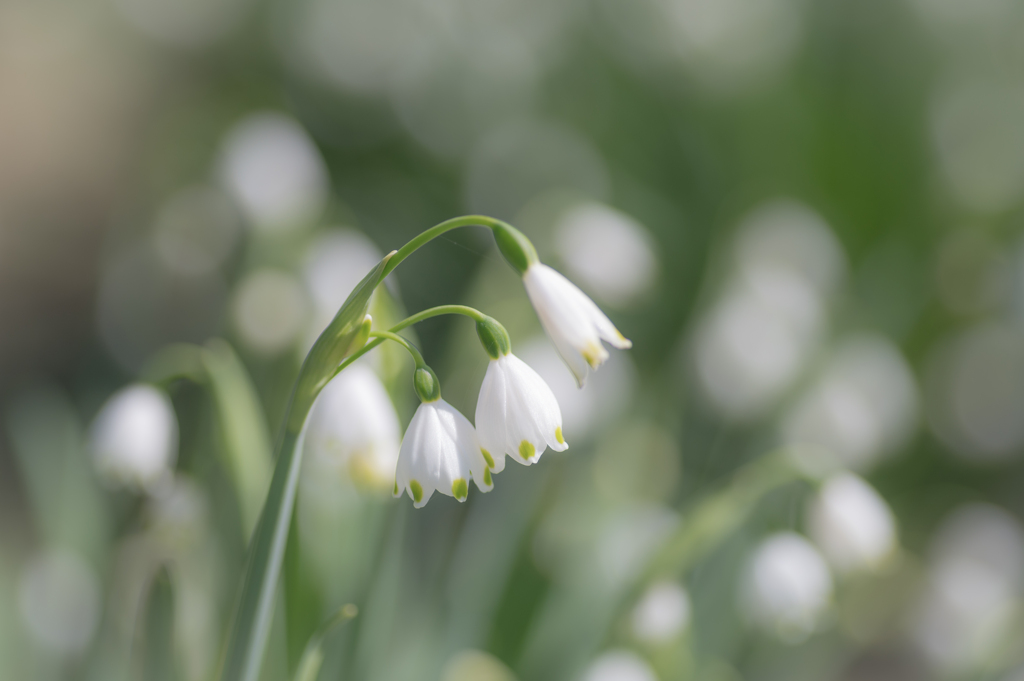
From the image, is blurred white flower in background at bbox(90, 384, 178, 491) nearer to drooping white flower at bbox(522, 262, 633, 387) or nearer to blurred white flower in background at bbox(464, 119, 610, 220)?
drooping white flower at bbox(522, 262, 633, 387)

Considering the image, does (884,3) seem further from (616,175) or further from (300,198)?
(300,198)

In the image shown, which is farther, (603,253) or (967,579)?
(967,579)

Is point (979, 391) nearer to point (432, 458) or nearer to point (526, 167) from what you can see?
point (526, 167)

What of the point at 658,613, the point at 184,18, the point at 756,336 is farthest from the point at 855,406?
the point at 184,18

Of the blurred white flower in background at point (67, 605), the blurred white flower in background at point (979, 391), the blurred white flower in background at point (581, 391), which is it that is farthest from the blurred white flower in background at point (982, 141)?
the blurred white flower in background at point (67, 605)

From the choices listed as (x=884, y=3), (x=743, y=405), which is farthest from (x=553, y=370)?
(x=884, y=3)

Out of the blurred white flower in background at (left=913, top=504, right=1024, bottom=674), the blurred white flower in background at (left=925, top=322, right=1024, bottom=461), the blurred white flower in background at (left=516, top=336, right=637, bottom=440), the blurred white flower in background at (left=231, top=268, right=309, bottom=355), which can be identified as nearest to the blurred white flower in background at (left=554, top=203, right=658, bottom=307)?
the blurred white flower in background at (left=516, top=336, right=637, bottom=440)
